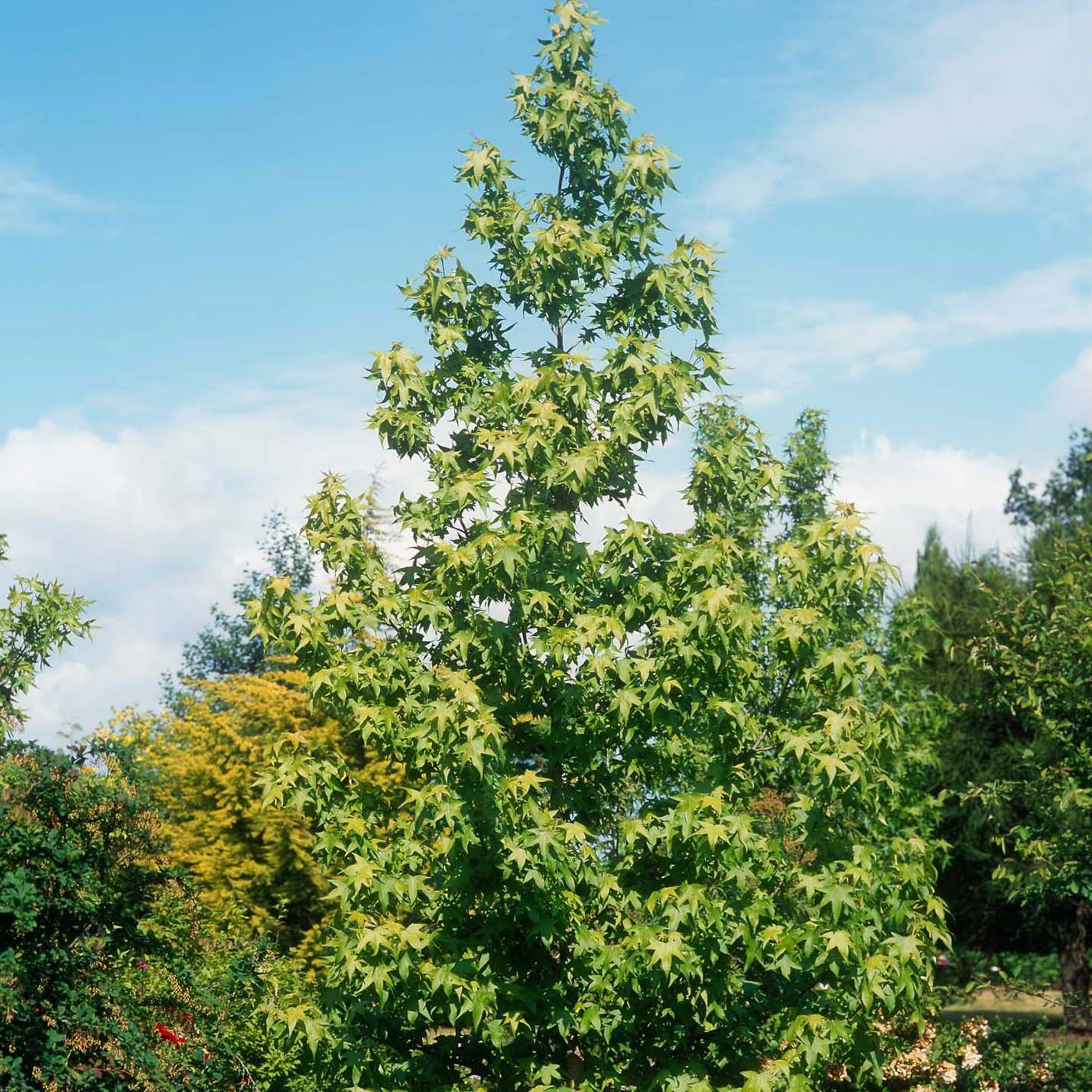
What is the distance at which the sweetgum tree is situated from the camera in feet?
28.8

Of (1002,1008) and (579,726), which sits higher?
(579,726)

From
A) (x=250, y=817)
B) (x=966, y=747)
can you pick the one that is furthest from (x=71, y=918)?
(x=966, y=747)

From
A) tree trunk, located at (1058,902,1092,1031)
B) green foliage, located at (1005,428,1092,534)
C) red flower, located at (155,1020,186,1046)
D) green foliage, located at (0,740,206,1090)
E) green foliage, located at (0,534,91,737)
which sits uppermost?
green foliage, located at (1005,428,1092,534)

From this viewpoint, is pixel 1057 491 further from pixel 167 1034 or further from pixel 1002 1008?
pixel 167 1034

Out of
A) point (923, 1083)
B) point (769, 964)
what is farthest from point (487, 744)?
point (923, 1083)

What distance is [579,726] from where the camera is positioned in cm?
1016

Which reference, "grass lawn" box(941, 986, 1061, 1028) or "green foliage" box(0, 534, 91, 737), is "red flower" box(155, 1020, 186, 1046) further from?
"grass lawn" box(941, 986, 1061, 1028)

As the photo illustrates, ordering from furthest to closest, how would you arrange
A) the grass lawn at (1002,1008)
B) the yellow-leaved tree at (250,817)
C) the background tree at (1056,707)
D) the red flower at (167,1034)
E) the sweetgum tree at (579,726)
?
1. the grass lawn at (1002,1008)
2. the yellow-leaved tree at (250,817)
3. the background tree at (1056,707)
4. the red flower at (167,1034)
5. the sweetgum tree at (579,726)

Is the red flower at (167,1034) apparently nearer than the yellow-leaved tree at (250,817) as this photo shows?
Yes

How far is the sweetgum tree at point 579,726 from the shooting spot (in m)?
8.77

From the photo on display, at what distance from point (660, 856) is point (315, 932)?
11.6m

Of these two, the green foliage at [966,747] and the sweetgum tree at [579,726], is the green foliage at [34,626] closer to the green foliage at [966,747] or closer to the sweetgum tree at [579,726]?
the sweetgum tree at [579,726]

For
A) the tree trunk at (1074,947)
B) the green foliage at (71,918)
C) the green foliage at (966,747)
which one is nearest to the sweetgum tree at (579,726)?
the green foliage at (71,918)

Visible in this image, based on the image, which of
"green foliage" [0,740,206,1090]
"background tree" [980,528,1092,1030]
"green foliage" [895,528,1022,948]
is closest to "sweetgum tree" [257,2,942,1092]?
"green foliage" [0,740,206,1090]
